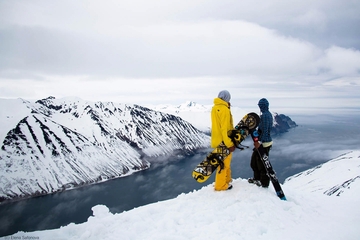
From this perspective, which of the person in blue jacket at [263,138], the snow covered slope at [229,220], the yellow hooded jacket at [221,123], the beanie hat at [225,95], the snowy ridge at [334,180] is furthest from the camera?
the snowy ridge at [334,180]

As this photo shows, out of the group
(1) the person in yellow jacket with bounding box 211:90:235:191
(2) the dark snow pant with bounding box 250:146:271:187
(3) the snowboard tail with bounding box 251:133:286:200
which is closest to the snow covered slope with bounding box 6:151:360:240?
(3) the snowboard tail with bounding box 251:133:286:200

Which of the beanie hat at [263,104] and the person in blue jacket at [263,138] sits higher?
the beanie hat at [263,104]

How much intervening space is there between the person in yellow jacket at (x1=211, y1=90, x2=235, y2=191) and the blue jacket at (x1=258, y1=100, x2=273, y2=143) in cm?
142

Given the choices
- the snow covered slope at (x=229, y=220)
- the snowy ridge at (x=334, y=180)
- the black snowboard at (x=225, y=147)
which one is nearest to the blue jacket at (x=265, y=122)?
the black snowboard at (x=225, y=147)

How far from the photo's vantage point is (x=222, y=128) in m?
9.14

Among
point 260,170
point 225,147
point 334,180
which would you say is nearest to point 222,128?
point 225,147

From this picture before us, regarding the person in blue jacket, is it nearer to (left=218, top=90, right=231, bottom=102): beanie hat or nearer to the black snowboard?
the black snowboard

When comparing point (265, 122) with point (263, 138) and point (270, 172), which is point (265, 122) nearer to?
point (263, 138)

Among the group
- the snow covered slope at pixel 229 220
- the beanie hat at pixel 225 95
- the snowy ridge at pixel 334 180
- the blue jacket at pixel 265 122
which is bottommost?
the snowy ridge at pixel 334 180

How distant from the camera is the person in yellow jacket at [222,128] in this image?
29.9 ft

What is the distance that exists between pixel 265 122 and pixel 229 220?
4680mm

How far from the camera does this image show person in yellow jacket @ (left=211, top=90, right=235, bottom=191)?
911 cm

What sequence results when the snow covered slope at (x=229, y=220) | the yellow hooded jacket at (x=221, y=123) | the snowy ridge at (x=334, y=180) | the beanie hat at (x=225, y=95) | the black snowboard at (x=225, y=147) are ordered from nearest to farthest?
the snow covered slope at (x=229, y=220)
the yellow hooded jacket at (x=221, y=123)
the black snowboard at (x=225, y=147)
the beanie hat at (x=225, y=95)
the snowy ridge at (x=334, y=180)

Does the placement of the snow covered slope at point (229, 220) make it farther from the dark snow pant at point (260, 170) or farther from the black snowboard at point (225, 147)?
the black snowboard at point (225, 147)
